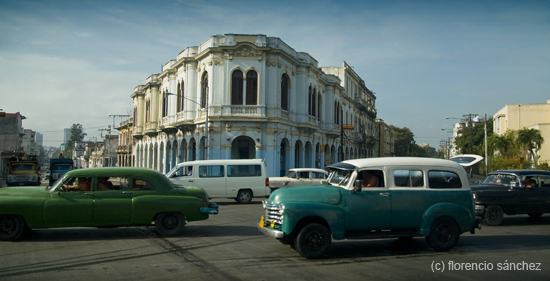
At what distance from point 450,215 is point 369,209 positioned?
187 centimetres

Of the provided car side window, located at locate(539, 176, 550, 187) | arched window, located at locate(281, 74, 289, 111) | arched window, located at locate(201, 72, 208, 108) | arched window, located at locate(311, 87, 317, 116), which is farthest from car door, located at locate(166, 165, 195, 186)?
arched window, located at locate(311, 87, 317, 116)

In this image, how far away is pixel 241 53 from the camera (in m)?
31.8

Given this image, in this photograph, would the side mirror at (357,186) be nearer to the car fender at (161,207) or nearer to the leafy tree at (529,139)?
the car fender at (161,207)

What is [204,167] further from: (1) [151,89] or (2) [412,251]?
(1) [151,89]

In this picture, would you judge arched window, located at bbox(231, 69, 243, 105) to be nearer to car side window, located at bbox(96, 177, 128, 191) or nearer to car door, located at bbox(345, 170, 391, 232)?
car side window, located at bbox(96, 177, 128, 191)

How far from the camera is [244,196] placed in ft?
68.2

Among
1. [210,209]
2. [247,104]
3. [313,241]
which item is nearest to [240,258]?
[313,241]

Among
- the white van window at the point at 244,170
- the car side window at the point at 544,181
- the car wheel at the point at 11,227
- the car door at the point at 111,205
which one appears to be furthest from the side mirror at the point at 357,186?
the white van window at the point at 244,170

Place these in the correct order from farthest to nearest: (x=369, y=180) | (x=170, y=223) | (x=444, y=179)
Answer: (x=170, y=223) < (x=444, y=179) < (x=369, y=180)

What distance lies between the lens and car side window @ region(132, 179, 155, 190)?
10939 millimetres

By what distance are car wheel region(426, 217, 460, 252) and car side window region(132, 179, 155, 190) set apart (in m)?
6.90

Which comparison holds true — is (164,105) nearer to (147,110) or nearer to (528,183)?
(147,110)

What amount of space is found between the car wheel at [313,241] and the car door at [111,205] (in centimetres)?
467

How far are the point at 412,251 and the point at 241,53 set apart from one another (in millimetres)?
24671
